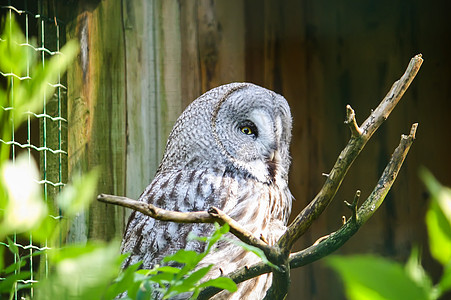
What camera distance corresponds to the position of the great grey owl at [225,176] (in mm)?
1617

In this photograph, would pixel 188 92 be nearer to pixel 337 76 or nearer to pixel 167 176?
pixel 167 176

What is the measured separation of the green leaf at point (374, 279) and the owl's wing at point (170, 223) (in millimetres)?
1378

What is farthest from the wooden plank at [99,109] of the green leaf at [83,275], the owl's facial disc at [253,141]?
the green leaf at [83,275]

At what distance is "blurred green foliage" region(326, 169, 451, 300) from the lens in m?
0.21

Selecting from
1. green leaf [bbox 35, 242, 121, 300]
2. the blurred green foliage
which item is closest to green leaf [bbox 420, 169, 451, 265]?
the blurred green foliage

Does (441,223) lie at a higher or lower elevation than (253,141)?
higher

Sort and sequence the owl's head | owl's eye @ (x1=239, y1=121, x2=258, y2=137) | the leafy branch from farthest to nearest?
owl's eye @ (x1=239, y1=121, x2=258, y2=137) < the owl's head < the leafy branch

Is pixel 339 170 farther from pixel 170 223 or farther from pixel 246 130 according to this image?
pixel 246 130

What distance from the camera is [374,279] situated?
0.22m

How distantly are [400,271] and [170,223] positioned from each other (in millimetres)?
1456

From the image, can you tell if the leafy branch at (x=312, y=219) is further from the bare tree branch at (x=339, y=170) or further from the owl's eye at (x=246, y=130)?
the owl's eye at (x=246, y=130)

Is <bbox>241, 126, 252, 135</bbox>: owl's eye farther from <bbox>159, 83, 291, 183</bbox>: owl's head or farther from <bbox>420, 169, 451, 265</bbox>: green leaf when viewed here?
<bbox>420, 169, 451, 265</bbox>: green leaf

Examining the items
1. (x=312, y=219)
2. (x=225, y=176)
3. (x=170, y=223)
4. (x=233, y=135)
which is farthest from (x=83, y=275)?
(x=233, y=135)

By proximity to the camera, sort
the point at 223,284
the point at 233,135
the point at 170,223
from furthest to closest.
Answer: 1. the point at 233,135
2. the point at 170,223
3. the point at 223,284
